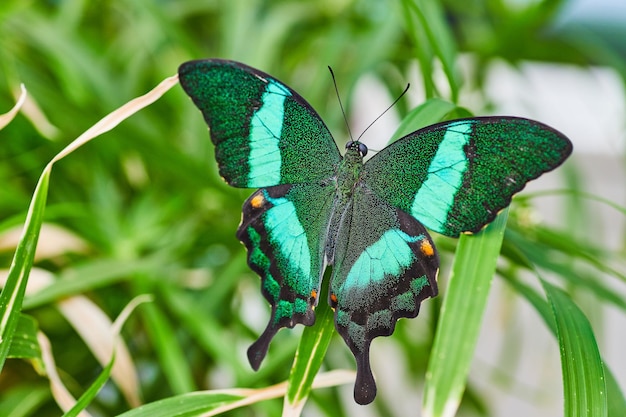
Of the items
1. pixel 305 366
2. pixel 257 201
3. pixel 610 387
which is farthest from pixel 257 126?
pixel 610 387

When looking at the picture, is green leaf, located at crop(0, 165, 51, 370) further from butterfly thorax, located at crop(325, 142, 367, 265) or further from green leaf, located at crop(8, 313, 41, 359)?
butterfly thorax, located at crop(325, 142, 367, 265)

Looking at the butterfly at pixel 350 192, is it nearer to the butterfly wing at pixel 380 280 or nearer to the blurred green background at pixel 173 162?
the butterfly wing at pixel 380 280

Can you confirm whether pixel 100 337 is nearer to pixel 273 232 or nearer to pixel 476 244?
pixel 273 232

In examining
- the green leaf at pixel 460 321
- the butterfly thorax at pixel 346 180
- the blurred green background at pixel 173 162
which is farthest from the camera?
the blurred green background at pixel 173 162

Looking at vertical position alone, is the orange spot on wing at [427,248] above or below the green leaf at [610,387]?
above

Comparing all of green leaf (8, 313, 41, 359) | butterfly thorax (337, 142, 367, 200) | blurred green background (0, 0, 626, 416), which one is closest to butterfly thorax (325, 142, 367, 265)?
butterfly thorax (337, 142, 367, 200)

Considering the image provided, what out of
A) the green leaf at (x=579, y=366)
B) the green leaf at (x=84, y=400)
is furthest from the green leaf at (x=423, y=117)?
the green leaf at (x=84, y=400)
